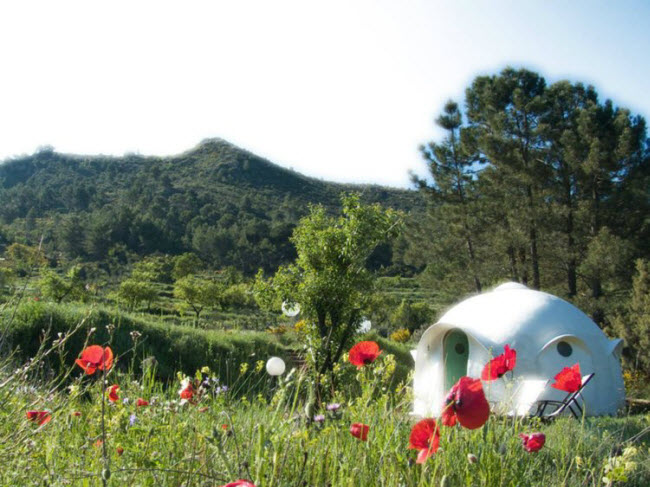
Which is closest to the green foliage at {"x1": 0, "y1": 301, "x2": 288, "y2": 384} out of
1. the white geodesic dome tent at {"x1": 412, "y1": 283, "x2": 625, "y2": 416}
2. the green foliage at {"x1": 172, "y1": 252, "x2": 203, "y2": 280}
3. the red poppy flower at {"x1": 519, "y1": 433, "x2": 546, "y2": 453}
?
the white geodesic dome tent at {"x1": 412, "y1": 283, "x2": 625, "y2": 416}

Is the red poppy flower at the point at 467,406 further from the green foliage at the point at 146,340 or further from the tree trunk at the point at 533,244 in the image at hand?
the tree trunk at the point at 533,244

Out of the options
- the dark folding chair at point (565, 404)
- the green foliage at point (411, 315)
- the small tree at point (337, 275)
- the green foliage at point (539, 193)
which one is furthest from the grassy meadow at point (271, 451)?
the green foliage at point (411, 315)

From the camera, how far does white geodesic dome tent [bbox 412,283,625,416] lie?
11188 millimetres

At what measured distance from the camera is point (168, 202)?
253ft

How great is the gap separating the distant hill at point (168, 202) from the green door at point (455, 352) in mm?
41490

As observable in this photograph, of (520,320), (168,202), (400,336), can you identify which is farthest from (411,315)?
(168,202)

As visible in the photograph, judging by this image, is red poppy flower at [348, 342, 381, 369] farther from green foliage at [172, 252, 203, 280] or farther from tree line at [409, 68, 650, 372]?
green foliage at [172, 252, 203, 280]

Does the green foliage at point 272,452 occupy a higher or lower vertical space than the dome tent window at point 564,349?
higher

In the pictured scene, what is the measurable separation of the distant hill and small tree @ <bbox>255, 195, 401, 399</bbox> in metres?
39.7

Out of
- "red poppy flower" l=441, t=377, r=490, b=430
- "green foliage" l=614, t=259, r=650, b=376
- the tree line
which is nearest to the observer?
"red poppy flower" l=441, t=377, r=490, b=430

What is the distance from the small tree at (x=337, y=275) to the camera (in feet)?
39.0

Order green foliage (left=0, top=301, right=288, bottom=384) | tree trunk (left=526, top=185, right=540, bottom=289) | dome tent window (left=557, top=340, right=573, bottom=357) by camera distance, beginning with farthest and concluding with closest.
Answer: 1. tree trunk (left=526, top=185, right=540, bottom=289)
2. green foliage (left=0, top=301, right=288, bottom=384)
3. dome tent window (left=557, top=340, right=573, bottom=357)

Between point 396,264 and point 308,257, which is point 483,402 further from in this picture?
point 396,264

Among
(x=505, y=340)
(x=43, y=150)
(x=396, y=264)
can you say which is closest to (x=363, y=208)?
(x=505, y=340)
